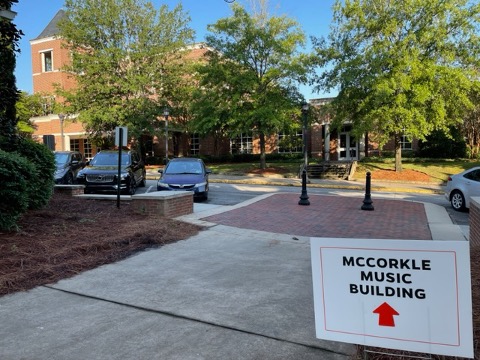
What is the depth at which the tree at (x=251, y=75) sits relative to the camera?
2417 cm

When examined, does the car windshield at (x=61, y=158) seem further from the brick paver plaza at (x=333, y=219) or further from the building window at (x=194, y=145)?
the building window at (x=194, y=145)

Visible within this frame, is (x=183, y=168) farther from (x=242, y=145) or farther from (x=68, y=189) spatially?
(x=242, y=145)

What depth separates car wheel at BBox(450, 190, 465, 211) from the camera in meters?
12.2

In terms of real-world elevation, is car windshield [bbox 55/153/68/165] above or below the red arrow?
above

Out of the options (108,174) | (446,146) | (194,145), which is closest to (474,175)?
(108,174)

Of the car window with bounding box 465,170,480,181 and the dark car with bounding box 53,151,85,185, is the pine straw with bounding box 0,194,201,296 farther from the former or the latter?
the car window with bounding box 465,170,480,181

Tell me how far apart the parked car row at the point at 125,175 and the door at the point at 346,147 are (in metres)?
23.5

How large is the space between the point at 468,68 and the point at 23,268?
79.3 feet

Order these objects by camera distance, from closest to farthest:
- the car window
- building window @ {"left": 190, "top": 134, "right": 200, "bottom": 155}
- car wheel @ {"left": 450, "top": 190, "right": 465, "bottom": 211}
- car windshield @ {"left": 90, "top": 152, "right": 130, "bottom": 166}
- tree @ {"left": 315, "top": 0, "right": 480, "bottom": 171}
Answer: the car window < car wheel @ {"left": 450, "top": 190, "right": 465, "bottom": 211} < car windshield @ {"left": 90, "top": 152, "right": 130, "bottom": 166} < tree @ {"left": 315, "top": 0, "right": 480, "bottom": 171} < building window @ {"left": 190, "top": 134, "right": 200, "bottom": 155}

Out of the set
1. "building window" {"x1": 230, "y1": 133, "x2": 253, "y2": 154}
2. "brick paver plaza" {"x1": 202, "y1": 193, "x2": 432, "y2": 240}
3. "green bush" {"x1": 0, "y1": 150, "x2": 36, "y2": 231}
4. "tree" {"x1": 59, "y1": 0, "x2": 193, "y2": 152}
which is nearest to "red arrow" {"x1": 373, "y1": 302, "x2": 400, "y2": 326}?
"brick paver plaza" {"x1": 202, "y1": 193, "x2": 432, "y2": 240}

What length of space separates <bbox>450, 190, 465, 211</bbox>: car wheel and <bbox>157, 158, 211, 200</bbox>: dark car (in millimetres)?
8022

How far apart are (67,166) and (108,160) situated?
1736mm

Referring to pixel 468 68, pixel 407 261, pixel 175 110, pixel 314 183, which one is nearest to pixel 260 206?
pixel 407 261

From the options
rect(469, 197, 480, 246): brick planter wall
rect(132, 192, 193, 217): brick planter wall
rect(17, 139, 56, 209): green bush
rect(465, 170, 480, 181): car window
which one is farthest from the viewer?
rect(465, 170, 480, 181): car window
